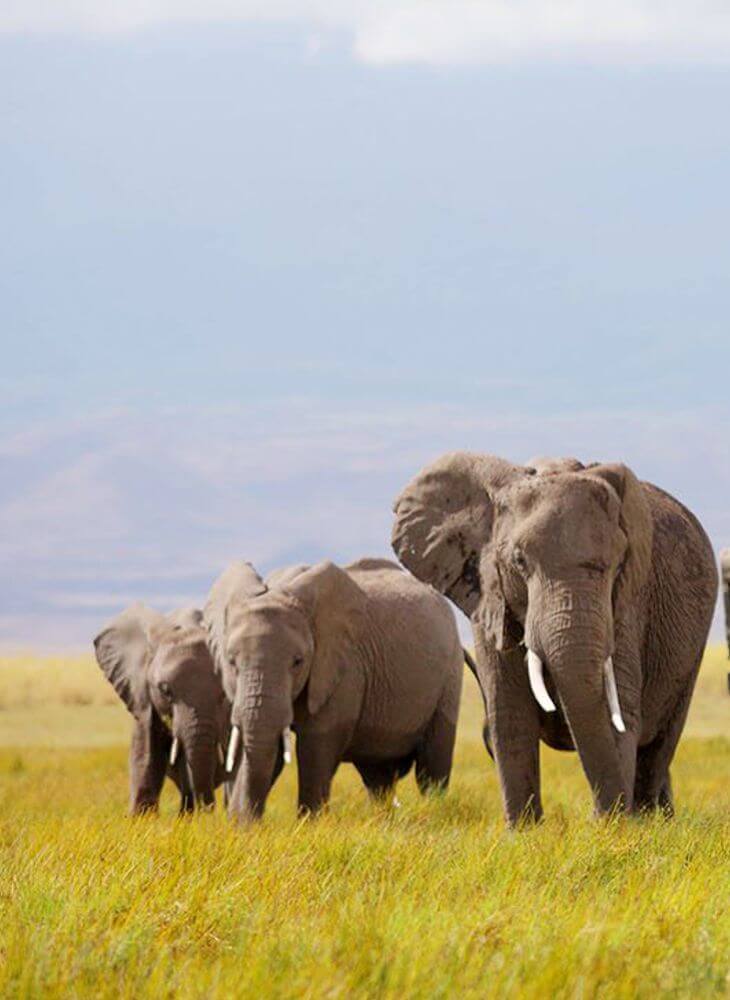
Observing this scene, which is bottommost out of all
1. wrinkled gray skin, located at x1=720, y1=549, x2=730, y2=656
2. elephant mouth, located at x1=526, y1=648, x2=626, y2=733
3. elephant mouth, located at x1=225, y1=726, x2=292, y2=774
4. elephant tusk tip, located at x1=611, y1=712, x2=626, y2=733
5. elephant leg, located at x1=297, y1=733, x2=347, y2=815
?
elephant leg, located at x1=297, y1=733, x2=347, y2=815

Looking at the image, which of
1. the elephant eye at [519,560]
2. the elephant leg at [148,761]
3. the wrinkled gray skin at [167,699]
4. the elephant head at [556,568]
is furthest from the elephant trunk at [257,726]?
the elephant eye at [519,560]

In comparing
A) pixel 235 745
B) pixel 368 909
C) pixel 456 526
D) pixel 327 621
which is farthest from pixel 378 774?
pixel 368 909

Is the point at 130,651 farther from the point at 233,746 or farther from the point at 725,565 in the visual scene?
the point at 725,565

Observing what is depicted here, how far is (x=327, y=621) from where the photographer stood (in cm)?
1547

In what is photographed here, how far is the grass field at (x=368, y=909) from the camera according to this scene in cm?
699

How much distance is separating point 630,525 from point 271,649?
376cm

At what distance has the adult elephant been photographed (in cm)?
1125

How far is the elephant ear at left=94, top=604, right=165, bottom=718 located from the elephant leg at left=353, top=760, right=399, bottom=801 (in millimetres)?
2047

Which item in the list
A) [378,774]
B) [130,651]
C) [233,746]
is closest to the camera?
[233,746]

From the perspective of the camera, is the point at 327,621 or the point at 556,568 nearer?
the point at 556,568

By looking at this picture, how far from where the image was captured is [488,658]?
1204 centimetres

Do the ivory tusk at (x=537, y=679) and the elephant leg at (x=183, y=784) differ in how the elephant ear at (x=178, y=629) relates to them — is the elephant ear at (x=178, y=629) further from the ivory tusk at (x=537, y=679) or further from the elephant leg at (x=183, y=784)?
the ivory tusk at (x=537, y=679)

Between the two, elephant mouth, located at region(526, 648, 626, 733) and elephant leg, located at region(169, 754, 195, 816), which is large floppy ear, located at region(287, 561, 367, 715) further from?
elephant mouth, located at region(526, 648, 626, 733)

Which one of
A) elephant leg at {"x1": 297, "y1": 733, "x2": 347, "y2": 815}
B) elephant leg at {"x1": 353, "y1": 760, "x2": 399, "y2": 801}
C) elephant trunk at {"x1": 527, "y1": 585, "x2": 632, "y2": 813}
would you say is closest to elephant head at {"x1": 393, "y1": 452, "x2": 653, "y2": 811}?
elephant trunk at {"x1": 527, "y1": 585, "x2": 632, "y2": 813}
